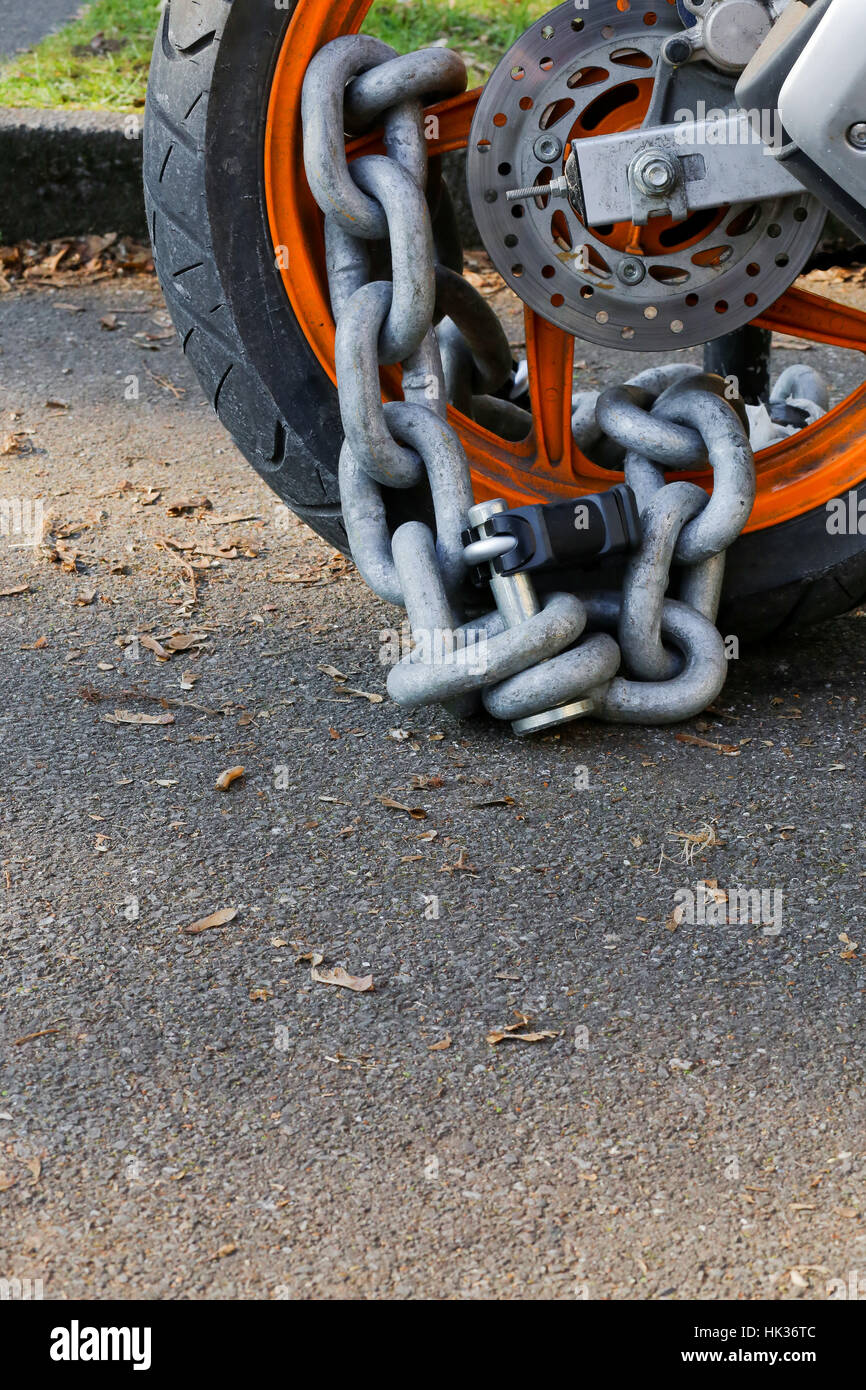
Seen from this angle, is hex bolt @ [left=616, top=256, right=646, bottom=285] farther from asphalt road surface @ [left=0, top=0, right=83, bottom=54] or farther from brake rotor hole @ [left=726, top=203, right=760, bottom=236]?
asphalt road surface @ [left=0, top=0, right=83, bottom=54]

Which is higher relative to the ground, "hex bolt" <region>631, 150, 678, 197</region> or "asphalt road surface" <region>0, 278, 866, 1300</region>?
"hex bolt" <region>631, 150, 678, 197</region>

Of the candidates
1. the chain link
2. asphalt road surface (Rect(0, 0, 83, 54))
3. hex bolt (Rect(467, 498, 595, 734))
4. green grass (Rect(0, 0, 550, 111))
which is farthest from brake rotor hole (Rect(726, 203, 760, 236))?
asphalt road surface (Rect(0, 0, 83, 54))

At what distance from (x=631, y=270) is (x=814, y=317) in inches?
16.1

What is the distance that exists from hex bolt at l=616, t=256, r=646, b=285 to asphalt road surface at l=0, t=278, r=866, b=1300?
0.61m

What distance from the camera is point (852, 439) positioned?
2.26m

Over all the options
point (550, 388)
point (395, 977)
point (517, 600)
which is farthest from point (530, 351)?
point (395, 977)

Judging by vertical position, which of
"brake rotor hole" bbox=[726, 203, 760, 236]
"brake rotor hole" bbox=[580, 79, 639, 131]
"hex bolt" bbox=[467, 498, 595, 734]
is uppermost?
"brake rotor hole" bbox=[580, 79, 639, 131]

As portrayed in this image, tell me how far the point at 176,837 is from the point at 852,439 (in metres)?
1.22

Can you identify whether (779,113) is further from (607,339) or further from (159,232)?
(159,232)

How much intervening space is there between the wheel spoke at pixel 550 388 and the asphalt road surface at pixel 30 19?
3.42 metres

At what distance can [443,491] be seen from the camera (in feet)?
6.45

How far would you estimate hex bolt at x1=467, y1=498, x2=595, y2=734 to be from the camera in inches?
76.0

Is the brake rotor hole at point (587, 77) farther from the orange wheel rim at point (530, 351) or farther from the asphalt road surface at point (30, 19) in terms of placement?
the asphalt road surface at point (30, 19)
